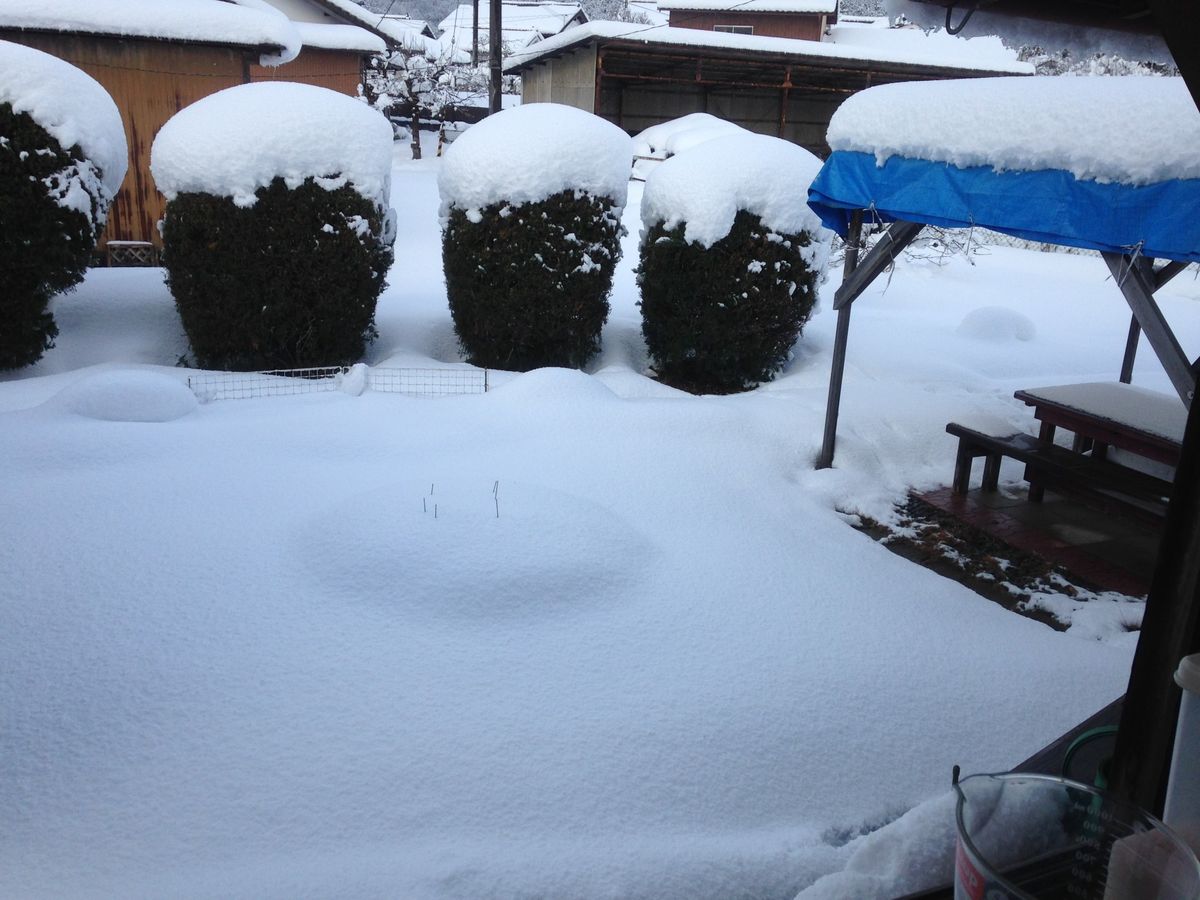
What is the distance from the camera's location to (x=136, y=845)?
284 cm

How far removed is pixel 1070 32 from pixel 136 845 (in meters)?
4.99

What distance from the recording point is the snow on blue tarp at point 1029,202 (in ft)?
13.5

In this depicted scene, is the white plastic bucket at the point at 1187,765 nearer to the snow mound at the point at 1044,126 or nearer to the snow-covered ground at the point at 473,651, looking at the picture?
the snow-covered ground at the point at 473,651

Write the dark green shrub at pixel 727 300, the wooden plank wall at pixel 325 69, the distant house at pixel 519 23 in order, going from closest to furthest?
the dark green shrub at pixel 727 300
the wooden plank wall at pixel 325 69
the distant house at pixel 519 23

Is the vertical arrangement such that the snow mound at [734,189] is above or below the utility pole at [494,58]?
below

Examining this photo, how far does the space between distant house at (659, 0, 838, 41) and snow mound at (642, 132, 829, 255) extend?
74.0 ft

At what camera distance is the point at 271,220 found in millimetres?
7969

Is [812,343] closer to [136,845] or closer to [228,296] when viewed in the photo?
[228,296]

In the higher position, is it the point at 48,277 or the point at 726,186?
the point at 726,186

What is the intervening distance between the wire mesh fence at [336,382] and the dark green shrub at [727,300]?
1.82 metres

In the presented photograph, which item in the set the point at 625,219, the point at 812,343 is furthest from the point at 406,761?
the point at 625,219

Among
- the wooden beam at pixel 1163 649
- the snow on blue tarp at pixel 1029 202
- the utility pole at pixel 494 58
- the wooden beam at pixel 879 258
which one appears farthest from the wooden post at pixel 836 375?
the utility pole at pixel 494 58

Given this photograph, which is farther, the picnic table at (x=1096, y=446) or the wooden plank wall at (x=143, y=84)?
the wooden plank wall at (x=143, y=84)

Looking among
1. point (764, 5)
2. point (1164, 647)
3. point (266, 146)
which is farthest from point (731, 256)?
point (764, 5)
